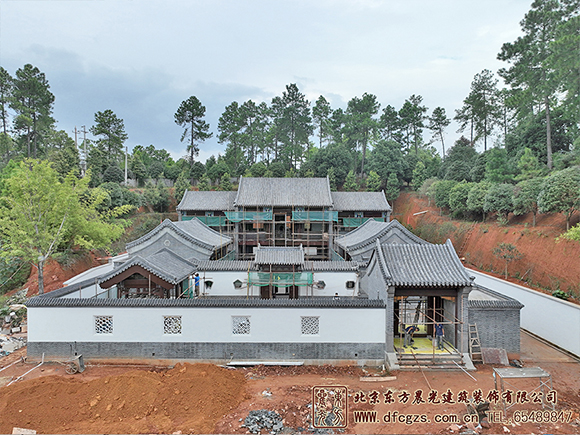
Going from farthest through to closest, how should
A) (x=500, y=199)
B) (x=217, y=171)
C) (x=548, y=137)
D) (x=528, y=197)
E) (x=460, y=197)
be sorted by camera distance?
(x=217, y=171)
(x=460, y=197)
(x=548, y=137)
(x=500, y=199)
(x=528, y=197)

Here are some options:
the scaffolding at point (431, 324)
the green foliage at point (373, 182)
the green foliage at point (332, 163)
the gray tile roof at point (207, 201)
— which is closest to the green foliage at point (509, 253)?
the scaffolding at point (431, 324)

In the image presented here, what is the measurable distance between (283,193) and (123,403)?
24.0 metres

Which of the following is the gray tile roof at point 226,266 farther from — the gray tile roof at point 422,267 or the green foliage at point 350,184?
the green foliage at point 350,184

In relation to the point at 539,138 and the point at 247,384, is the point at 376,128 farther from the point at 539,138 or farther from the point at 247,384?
the point at 247,384

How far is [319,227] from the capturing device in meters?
30.6

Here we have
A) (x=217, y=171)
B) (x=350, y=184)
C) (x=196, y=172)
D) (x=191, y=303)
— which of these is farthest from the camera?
(x=196, y=172)

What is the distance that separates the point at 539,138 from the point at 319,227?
764 inches

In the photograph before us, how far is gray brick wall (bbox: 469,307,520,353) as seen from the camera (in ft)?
41.6

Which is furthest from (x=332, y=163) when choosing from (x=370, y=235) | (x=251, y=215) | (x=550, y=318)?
(x=550, y=318)

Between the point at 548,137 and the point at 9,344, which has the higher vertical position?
the point at 548,137

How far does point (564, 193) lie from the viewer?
58.2 feet

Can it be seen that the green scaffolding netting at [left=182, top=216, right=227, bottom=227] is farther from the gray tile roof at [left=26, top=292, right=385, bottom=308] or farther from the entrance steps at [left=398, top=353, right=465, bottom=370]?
the entrance steps at [left=398, top=353, right=465, bottom=370]

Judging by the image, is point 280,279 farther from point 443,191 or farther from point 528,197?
point 443,191

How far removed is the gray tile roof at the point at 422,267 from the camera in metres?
11.9
